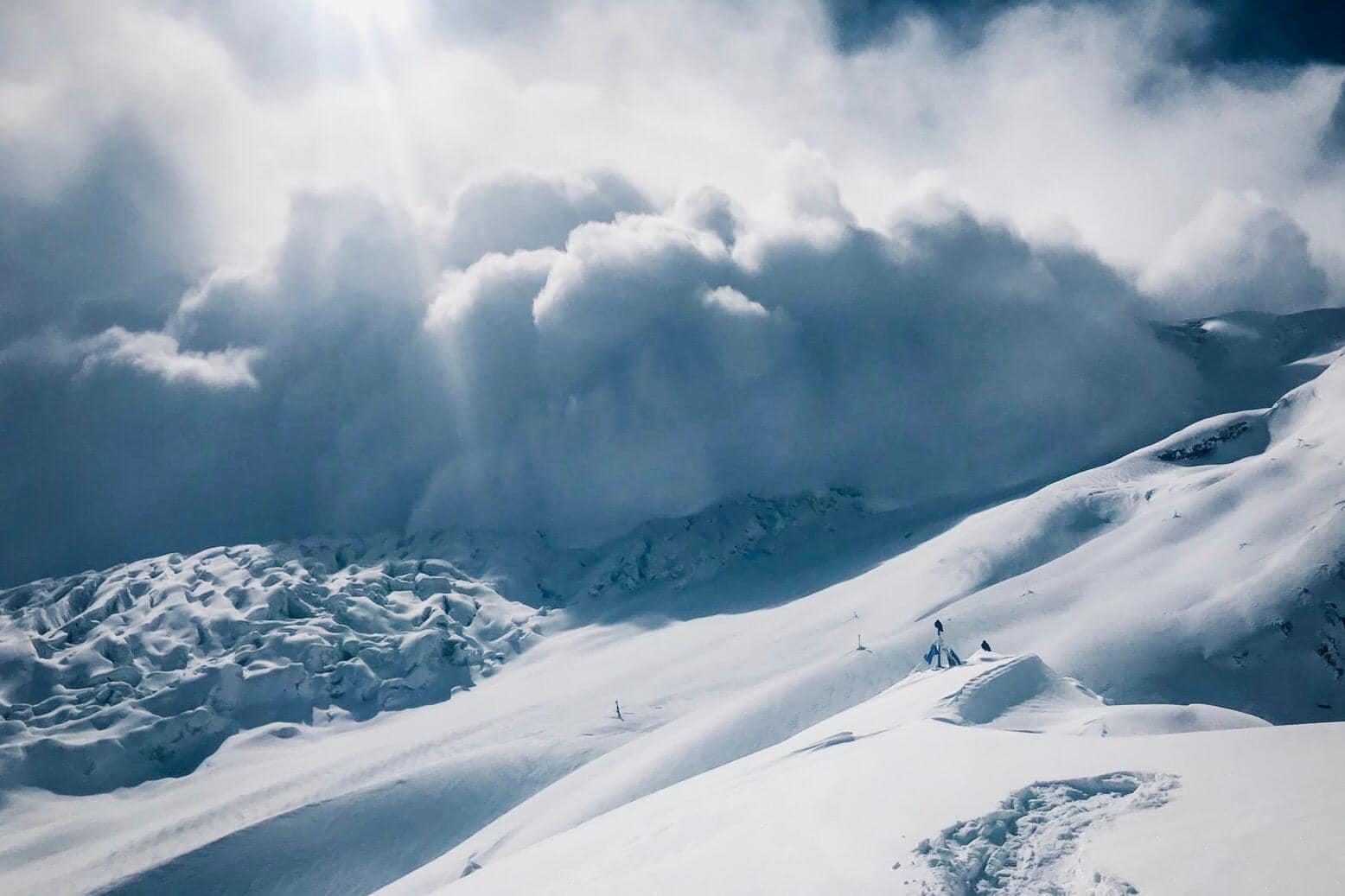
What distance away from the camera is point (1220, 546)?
92938 millimetres

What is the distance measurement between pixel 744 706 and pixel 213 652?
4449 inches

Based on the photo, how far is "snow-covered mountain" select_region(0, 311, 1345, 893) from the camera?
1867 cm

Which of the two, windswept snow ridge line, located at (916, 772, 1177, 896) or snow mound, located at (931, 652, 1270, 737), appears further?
snow mound, located at (931, 652, 1270, 737)

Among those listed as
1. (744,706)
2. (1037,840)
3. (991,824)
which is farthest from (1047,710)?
(744,706)

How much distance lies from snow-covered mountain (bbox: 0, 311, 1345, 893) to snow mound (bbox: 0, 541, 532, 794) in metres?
0.61

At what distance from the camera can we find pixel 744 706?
88.1 m

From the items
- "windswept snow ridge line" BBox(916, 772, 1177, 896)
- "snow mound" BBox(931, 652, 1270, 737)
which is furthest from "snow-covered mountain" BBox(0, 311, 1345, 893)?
"snow mound" BBox(931, 652, 1270, 737)

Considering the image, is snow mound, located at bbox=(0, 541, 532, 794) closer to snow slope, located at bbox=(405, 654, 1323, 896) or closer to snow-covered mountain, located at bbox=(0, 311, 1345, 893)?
snow-covered mountain, located at bbox=(0, 311, 1345, 893)

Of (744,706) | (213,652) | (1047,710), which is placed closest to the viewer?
(1047,710)

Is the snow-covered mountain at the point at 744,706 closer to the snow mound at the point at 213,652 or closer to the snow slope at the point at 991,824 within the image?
the snow slope at the point at 991,824

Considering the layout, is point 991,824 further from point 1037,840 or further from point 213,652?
point 213,652

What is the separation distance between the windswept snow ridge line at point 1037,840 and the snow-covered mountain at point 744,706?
8 cm

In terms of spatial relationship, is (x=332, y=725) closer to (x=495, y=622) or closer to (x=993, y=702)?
(x=495, y=622)

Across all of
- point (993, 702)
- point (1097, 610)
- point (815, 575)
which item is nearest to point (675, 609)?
point (815, 575)
